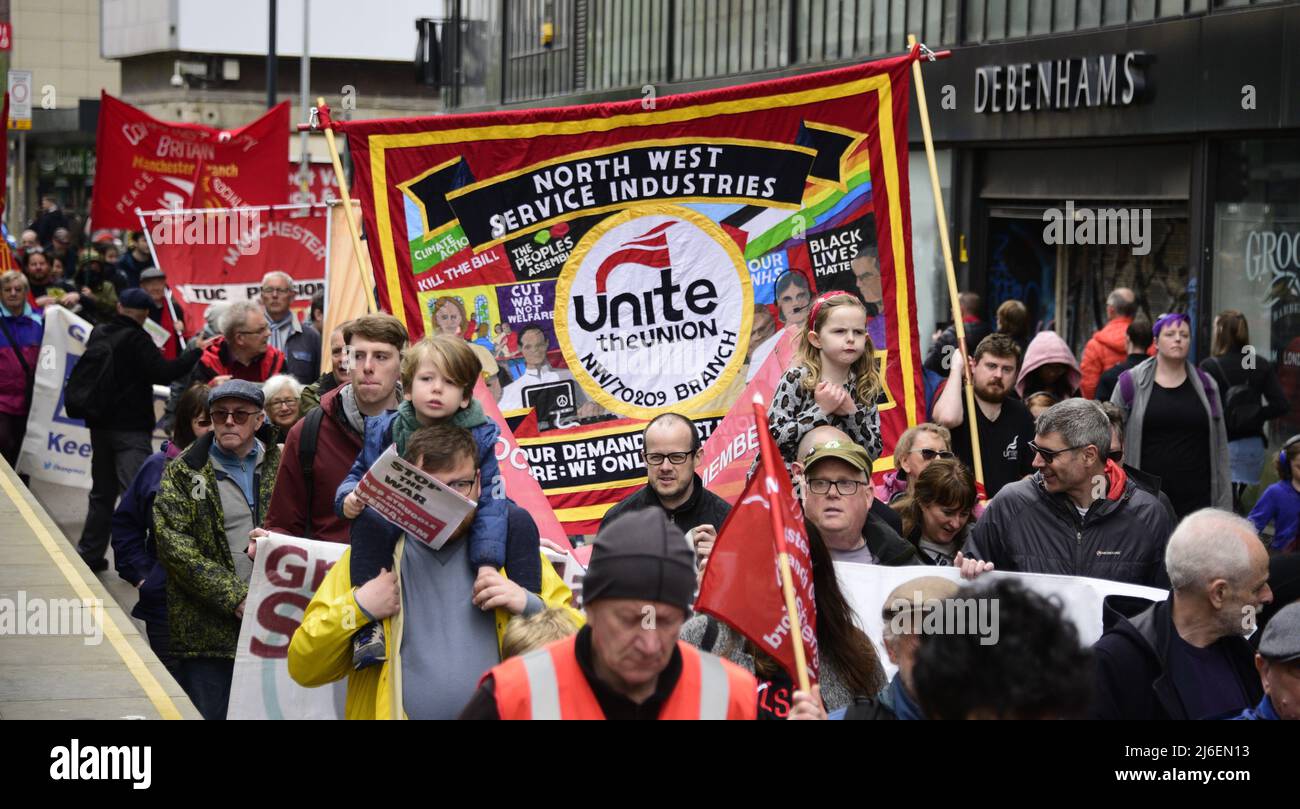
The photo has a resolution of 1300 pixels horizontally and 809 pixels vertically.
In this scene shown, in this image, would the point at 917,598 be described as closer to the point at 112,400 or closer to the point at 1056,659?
the point at 1056,659

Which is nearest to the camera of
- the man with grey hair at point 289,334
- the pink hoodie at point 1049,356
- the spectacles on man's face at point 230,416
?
the spectacles on man's face at point 230,416

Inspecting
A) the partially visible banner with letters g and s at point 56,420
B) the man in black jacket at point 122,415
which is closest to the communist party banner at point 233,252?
the partially visible banner with letters g and s at point 56,420

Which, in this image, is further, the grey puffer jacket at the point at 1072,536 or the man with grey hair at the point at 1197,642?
the grey puffer jacket at the point at 1072,536

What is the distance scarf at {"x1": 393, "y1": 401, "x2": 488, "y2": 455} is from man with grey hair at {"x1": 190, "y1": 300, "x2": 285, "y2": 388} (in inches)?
186

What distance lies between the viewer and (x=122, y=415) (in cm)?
1177

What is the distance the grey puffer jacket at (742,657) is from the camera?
4777 millimetres

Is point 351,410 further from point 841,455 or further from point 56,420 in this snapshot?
point 56,420

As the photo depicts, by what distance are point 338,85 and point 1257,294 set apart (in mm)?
43715

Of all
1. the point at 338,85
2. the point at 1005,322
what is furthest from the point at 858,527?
the point at 338,85

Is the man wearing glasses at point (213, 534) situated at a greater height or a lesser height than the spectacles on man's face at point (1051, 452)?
lesser

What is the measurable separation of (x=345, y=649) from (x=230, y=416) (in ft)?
7.43

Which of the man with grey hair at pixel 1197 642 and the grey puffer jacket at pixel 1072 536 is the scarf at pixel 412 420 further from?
the man with grey hair at pixel 1197 642

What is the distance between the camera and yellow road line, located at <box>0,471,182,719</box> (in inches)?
280

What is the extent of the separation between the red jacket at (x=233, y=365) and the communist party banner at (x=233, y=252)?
6146 mm
